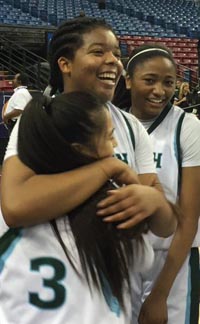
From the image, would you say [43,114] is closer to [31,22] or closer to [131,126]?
[131,126]

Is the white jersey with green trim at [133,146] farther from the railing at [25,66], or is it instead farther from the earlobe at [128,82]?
the railing at [25,66]

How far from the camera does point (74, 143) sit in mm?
835

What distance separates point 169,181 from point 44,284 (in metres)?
0.59

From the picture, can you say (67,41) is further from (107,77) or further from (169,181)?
(169,181)

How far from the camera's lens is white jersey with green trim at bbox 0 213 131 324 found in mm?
829

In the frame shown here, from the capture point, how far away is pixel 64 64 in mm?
1213

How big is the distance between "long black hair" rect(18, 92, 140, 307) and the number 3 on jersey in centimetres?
4

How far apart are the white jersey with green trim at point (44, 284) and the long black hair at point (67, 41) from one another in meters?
0.52

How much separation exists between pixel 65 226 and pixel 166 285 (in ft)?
1.65

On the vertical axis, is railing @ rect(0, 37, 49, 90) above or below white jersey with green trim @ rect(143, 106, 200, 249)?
below

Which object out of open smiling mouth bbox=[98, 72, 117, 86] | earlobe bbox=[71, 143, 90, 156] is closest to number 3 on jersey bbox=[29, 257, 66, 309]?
earlobe bbox=[71, 143, 90, 156]

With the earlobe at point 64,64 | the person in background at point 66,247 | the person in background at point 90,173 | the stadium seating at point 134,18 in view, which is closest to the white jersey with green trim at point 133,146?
the person in background at point 90,173

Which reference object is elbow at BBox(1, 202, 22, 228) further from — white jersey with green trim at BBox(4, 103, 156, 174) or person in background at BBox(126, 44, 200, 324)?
person in background at BBox(126, 44, 200, 324)

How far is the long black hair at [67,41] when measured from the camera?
1.20m
